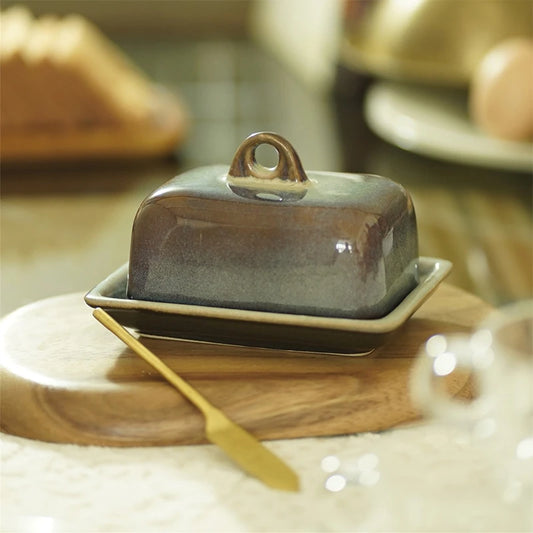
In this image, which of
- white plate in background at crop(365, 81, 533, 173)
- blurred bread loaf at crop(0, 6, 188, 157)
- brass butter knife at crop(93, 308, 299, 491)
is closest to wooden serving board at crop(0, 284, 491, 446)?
brass butter knife at crop(93, 308, 299, 491)

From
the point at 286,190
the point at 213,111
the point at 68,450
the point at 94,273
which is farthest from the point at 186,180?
the point at 213,111

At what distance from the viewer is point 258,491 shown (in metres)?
0.52

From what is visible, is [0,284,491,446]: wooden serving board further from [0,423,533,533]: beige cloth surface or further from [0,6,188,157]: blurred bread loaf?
[0,6,188,157]: blurred bread loaf

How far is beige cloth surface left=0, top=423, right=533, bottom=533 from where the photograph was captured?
0.49 m

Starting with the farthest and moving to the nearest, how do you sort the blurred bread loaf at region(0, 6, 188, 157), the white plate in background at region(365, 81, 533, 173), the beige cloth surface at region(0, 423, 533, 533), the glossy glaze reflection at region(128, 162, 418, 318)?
1. the blurred bread loaf at region(0, 6, 188, 157)
2. the white plate in background at region(365, 81, 533, 173)
3. the glossy glaze reflection at region(128, 162, 418, 318)
4. the beige cloth surface at region(0, 423, 533, 533)

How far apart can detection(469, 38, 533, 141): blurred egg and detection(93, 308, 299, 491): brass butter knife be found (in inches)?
32.1

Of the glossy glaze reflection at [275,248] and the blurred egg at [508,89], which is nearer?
the glossy glaze reflection at [275,248]

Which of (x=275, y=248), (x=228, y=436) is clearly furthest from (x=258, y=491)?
(x=275, y=248)

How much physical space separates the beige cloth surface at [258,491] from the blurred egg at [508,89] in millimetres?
794

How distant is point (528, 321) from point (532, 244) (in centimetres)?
67

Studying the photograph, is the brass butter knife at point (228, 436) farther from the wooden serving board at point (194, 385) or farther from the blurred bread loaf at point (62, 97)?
the blurred bread loaf at point (62, 97)

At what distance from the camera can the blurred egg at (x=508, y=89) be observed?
127 cm

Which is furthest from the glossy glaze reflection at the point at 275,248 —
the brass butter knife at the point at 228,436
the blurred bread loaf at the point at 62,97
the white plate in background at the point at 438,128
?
the blurred bread loaf at the point at 62,97

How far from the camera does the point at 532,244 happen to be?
1.12 meters
